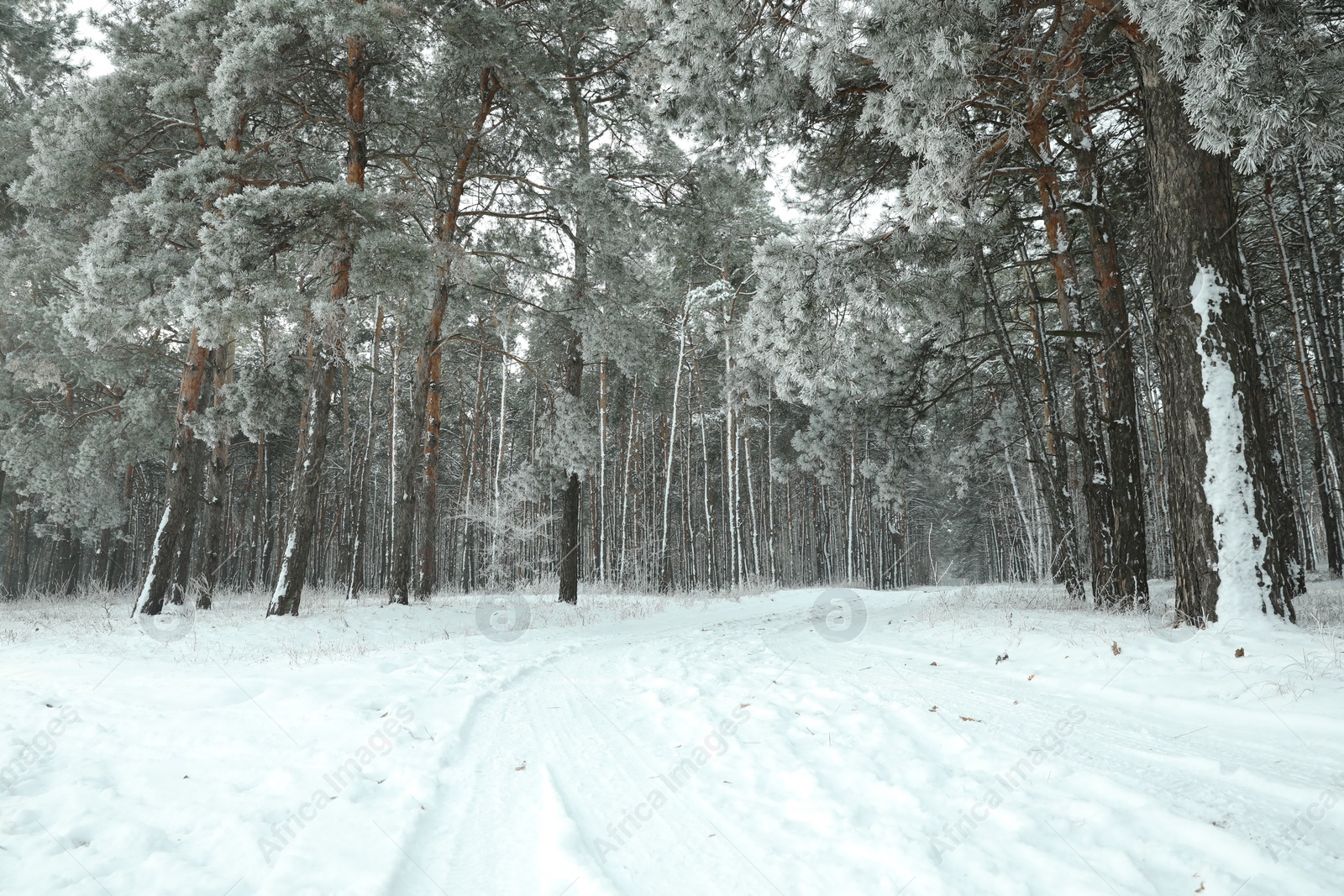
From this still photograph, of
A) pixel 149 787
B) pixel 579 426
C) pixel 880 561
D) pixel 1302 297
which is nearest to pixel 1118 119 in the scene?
pixel 1302 297

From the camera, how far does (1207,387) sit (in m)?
4.79

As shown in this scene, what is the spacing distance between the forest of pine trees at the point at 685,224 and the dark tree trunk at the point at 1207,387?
26 mm

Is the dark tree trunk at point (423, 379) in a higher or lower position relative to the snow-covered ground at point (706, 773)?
higher

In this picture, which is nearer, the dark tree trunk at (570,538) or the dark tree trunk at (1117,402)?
the dark tree trunk at (1117,402)

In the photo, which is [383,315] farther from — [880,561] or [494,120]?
[880,561]

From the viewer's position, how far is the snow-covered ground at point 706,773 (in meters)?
1.88

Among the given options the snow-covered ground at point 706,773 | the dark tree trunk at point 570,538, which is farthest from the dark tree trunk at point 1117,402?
the dark tree trunk at point 570,538

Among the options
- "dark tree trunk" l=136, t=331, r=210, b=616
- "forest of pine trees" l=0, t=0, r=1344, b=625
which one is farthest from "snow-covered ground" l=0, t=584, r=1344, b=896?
"dark tree trunk" l=136, t=331, r=210, b=616

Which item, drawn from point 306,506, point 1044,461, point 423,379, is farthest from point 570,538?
point 1044,461

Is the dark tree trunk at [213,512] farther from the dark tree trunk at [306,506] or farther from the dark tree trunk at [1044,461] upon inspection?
the dark tree trunk at [1044,461]

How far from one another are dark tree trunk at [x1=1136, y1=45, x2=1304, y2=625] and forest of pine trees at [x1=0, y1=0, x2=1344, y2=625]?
0.09 ft

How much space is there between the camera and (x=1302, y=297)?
10.1 metres

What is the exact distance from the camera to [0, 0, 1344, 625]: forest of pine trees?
16.1 ft

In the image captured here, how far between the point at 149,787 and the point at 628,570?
2077 centimetres
